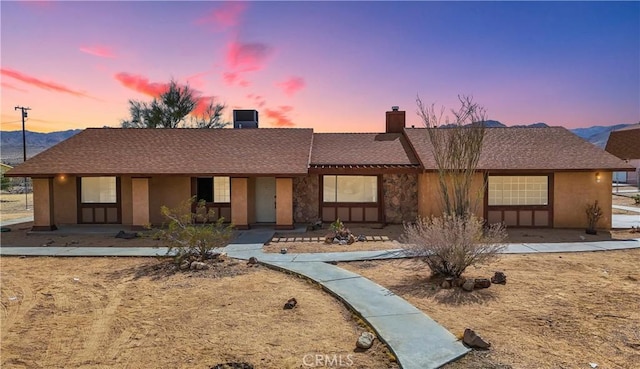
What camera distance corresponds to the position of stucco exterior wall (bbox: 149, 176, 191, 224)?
15625 mm

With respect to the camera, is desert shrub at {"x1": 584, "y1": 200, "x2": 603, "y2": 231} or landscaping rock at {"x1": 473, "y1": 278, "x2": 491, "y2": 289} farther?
desert shrub at {"x1": 584, "y1": 200, "x2": 603, "y2": 231}

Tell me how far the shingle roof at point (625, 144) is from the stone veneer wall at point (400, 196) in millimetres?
33673

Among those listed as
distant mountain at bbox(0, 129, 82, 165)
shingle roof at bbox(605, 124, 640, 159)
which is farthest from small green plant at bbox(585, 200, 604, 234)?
distant mountain at bbox(0, 129, 82, 165)

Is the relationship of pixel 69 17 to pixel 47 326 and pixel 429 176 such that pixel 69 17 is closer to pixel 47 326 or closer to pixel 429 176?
pixel 47 326

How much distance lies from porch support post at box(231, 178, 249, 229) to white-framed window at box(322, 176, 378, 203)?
3.14 m

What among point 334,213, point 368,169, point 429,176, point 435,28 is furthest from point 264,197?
point 435,28

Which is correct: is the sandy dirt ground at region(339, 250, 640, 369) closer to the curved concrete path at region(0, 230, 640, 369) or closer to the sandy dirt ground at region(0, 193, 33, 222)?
the curved concrete path at region(0, 230, 640, 369)

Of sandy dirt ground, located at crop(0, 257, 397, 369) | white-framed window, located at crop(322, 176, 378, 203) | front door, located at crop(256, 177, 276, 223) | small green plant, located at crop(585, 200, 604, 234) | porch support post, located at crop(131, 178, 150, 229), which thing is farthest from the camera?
front door, located at crop(256, 177, 276, 223)

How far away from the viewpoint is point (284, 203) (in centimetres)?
1459

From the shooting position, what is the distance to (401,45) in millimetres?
15266

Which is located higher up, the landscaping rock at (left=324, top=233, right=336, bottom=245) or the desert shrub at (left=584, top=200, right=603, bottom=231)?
the desert shrub at (left=584, top=200, right=603, bottom=231)

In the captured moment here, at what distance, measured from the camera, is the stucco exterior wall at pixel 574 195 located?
14.5 meters

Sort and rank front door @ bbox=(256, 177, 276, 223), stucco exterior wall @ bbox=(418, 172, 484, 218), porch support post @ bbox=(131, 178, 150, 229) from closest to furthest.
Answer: stucco exterior wall @ bbox=(418, 172, 484, 218), porch support post @ bbox=(131, 178, 150, 229), front door @ bbox=(256, 177, 276, 223)

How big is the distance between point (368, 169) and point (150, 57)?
9033mm
